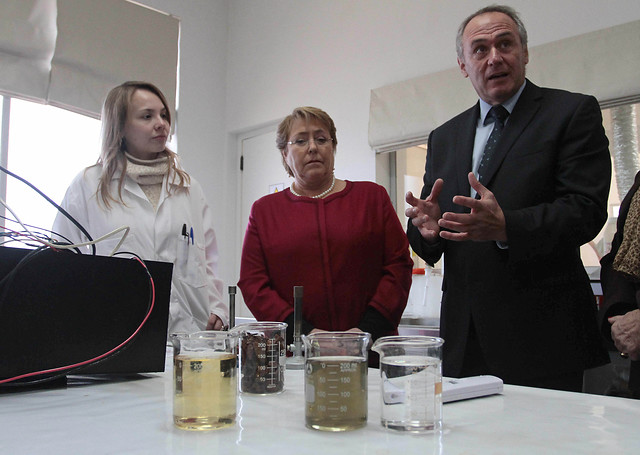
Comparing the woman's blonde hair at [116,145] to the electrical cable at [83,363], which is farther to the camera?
the woman's blonde hair at [116,145]

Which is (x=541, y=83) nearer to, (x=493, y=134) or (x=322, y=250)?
(x=493, y=134)

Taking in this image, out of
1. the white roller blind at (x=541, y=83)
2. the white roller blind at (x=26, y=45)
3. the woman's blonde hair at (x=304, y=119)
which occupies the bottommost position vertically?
the woman's blonde hair at (x=304, y=119)

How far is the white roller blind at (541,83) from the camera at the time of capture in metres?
2.73

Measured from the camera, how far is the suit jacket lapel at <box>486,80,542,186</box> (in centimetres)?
158

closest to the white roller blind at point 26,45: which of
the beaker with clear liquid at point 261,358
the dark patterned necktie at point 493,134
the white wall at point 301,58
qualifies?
the white wall at point 301,58

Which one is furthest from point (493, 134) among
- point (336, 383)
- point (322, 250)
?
point (336, 383)

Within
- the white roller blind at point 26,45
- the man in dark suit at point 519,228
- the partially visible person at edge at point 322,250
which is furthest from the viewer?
the white roller blind at point 26,45

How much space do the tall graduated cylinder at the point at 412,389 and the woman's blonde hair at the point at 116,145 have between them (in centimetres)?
145

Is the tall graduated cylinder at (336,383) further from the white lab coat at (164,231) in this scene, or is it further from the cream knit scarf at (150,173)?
the cream knit scarf at (150,173)

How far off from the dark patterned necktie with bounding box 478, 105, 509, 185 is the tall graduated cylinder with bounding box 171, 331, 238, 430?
1.03 meters

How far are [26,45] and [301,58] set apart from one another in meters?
1.84

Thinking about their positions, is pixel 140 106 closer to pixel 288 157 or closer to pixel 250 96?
pixel 288 157

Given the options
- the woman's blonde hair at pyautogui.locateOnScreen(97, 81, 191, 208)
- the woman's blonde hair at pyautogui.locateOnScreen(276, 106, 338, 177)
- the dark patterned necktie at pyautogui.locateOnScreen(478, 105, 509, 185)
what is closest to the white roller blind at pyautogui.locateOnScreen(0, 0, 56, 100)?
the woman's blonde hair at pyautogui.locateOnScreen(97, 81, 191, 208)

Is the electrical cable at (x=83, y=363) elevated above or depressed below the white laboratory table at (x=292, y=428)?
above
